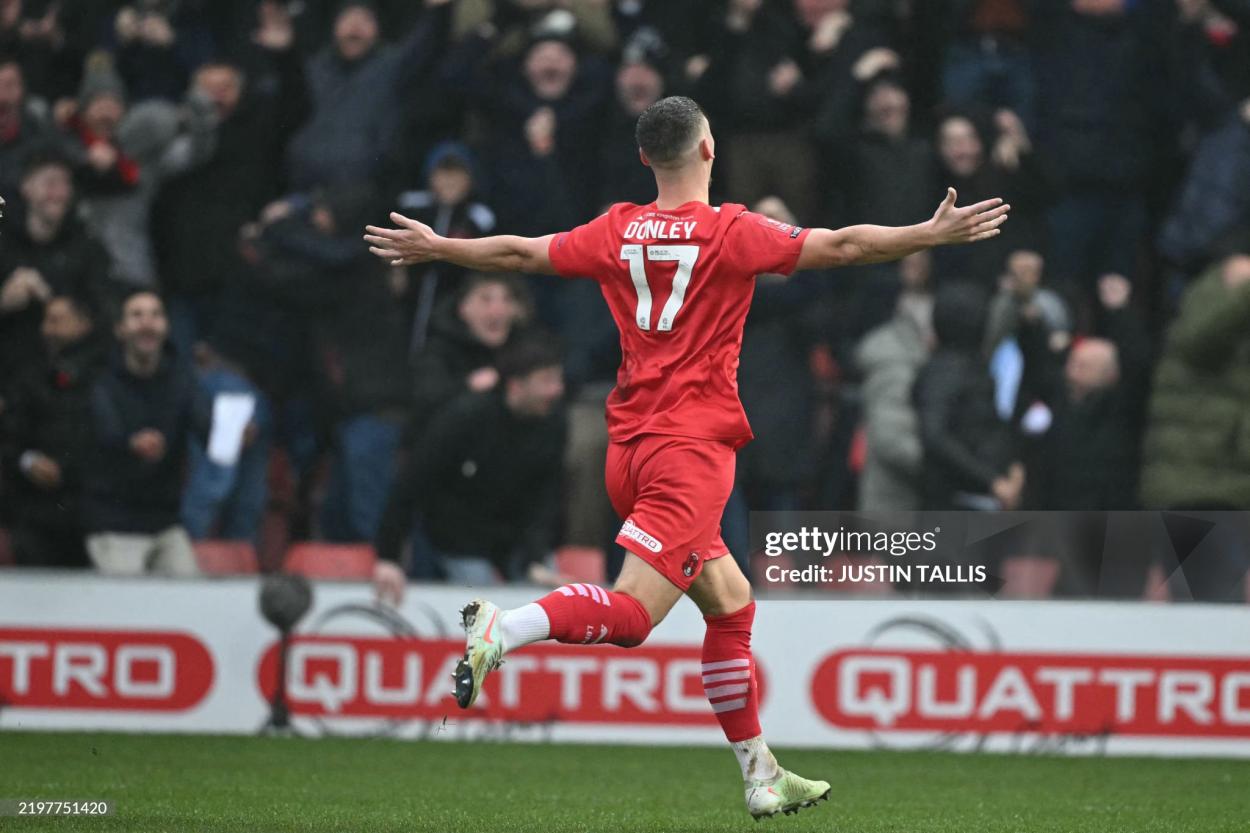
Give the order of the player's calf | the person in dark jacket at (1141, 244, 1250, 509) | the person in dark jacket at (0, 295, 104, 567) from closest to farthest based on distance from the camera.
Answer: the player's calf
the person in dark jacket at (1141, 244, 1250, 509)
the person in dark jacket at (0, 295, 104, 567)

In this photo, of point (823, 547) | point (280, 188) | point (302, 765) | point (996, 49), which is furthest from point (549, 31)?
point (302, 765)

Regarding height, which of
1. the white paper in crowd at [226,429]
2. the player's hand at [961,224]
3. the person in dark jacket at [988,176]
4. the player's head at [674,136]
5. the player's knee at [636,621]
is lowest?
the player's knee at [636,621]

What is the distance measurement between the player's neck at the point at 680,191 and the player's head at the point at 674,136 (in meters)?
0.03

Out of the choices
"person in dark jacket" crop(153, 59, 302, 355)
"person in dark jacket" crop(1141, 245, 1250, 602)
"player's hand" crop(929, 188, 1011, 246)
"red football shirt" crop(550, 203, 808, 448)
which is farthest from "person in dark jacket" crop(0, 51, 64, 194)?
Answer: "player's hand" crop(929, 188, 1011, 246)

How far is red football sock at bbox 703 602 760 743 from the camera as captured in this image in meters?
→ 6.27

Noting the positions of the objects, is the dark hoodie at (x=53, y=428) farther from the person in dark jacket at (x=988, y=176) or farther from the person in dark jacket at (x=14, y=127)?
the person in dark jacket at (x=988, y=176)

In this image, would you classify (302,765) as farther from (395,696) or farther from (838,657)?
(838,657)

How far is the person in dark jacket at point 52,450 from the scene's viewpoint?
420 inches

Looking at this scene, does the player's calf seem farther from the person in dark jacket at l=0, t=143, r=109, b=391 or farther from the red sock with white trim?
the person in dark jacket at l=0, t=143, r=109, b=391

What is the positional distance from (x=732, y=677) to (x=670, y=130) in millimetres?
1815

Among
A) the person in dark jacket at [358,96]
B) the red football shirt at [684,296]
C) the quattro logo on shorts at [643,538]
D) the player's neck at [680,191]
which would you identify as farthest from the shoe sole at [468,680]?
the person in dark jacket at [358,96]

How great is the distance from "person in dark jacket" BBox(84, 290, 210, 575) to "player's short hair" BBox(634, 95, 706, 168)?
5413 mm

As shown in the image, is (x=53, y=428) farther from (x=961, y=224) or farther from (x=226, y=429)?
(x=961, y=224)

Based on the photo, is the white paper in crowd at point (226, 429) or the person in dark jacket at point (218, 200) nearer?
the white paper in crowd at point (226, 429)
